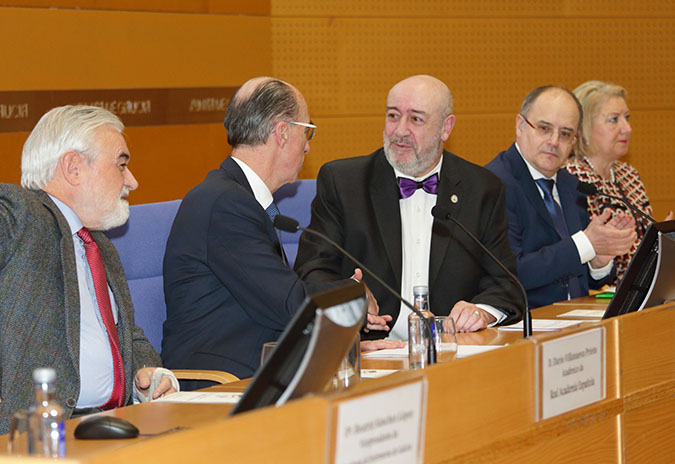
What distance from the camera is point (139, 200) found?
4945 millimetres

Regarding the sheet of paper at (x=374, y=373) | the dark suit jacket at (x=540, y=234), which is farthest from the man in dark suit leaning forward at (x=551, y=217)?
the sheet of paper at (x=374, y=373)

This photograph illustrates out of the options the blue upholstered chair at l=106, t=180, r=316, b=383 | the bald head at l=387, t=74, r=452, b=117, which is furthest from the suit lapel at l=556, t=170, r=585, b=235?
the blue upholstered chair at l=106, t=180, r=316, b=383

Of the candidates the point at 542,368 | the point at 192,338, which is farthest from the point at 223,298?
the point at 542,368

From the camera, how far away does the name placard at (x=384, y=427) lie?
1.30m

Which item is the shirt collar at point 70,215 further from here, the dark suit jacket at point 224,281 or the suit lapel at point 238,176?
the suit lapel at point 238,176

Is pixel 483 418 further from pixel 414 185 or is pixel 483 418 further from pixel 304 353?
pixel 414 185

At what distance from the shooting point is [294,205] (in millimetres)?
3943

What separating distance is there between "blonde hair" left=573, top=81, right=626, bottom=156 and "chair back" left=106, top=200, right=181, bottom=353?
7.53 feet

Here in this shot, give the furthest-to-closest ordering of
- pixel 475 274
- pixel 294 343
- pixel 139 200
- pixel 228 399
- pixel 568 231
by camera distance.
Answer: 1. pixel 139 200
2. pixel 568 231
3. pixel 475 274
4. pixel 228 399
5. pixel 294 343

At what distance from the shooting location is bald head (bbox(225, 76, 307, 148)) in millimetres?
3145

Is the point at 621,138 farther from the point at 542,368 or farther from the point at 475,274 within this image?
the point at 542,368

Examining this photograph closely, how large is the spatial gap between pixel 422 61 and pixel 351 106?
53cm

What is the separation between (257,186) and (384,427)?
1.83m

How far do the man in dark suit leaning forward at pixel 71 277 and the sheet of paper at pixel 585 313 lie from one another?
1.34 m
